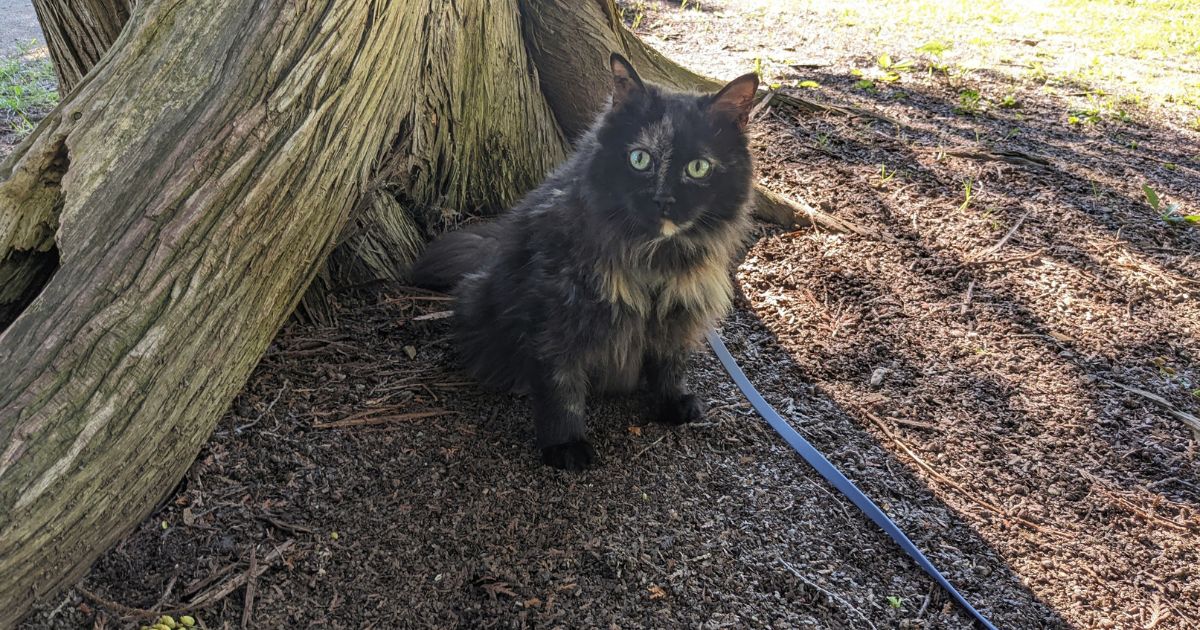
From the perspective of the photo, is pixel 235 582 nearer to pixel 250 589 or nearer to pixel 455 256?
pixel 250 589

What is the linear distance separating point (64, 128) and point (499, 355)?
1.66 m

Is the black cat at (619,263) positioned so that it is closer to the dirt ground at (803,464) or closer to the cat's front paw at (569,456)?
the cat's front paw at (569,456)

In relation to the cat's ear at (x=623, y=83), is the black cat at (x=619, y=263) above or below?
below

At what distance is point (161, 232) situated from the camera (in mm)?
2439

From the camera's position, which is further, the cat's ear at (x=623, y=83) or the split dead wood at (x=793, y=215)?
the split dead wood at (x=793, y=215)

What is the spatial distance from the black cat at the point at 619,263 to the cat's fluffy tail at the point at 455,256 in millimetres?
226

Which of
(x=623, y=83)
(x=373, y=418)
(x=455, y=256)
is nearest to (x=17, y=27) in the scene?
(x=455, y=256)

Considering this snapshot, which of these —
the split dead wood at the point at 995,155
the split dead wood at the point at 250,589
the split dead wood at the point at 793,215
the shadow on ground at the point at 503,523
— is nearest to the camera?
the split dead wood at the point at 250,589

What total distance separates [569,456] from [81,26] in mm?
2667

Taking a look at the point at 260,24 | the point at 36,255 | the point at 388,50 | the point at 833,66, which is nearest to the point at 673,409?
the point at 388,50

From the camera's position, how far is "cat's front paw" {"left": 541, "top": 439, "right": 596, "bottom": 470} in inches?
119

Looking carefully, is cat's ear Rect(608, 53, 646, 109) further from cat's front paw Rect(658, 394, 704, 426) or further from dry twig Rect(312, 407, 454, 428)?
dry twig Rect(312, 407, 454, 428)

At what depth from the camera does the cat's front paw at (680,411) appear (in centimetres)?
331

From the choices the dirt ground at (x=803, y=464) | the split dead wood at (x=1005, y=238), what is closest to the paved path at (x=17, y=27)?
the dirt ground at (x=803, y=464)
